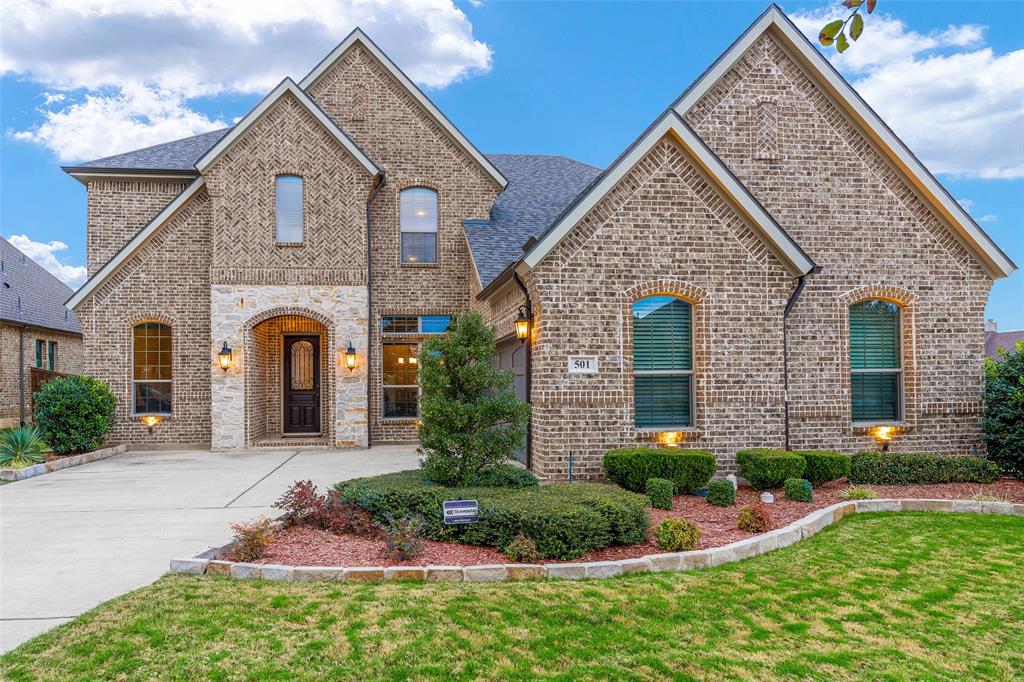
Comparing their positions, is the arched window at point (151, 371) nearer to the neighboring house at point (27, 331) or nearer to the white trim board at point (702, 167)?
the neighboring house at point (27, 331)

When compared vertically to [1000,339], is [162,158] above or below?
above

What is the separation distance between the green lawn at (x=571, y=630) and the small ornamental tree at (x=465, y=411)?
2.40 metres

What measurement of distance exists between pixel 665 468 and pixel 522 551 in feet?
12.0

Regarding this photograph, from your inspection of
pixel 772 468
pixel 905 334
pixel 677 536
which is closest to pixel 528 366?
pixel 772 468

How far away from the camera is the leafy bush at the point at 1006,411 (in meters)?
10.0

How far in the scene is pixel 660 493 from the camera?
7.80 m

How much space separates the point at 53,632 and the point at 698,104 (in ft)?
37.5

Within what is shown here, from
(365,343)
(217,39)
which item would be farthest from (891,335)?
(217,39)

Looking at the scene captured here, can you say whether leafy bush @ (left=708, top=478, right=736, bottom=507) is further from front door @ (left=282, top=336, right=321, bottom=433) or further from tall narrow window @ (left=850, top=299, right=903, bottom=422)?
front door @ (left=282, top=336, right=321, bottom=433)

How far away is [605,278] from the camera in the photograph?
9.53m

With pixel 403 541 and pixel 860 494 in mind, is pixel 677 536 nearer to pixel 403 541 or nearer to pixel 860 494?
pixel 403 541

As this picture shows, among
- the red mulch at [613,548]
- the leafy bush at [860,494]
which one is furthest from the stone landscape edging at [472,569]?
the leafy bush at [860,494]

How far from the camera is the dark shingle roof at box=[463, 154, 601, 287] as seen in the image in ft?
48.6

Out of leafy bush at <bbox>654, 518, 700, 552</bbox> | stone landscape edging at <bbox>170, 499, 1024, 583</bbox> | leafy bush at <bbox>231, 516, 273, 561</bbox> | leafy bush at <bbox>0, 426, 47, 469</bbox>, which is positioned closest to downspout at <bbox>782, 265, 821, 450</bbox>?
stone landscape edging at <bbox>170, 499, 1024, 583</bbox>
